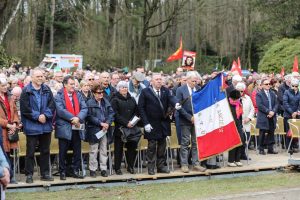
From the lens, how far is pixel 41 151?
36.6ft

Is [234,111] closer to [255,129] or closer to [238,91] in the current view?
[238,91]

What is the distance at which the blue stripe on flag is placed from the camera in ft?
41.2

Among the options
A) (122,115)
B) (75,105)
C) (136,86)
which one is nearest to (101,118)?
(122,115)

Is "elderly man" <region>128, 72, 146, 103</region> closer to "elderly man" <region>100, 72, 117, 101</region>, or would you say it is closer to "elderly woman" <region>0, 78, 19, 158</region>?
"elderly man" <region>100, 72, 117, 101</region>

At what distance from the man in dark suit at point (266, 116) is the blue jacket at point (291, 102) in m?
0.34

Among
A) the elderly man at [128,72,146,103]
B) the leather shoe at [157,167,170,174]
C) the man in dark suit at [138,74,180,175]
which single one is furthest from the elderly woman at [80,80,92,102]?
the leather shoe at [157,167,170,174]

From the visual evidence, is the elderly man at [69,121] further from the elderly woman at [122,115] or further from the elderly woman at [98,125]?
the elderly woman at [122,115]

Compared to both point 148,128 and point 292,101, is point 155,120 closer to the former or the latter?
point 148,128

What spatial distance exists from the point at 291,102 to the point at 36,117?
7846mm

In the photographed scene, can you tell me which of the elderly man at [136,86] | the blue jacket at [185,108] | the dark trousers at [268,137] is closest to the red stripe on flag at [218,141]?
the blue jacket at [185,108]

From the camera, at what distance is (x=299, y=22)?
129ft

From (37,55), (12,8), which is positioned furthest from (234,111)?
(37,55)

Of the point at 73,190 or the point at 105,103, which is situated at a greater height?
the point at 105,103

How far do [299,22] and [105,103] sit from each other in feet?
98.2
